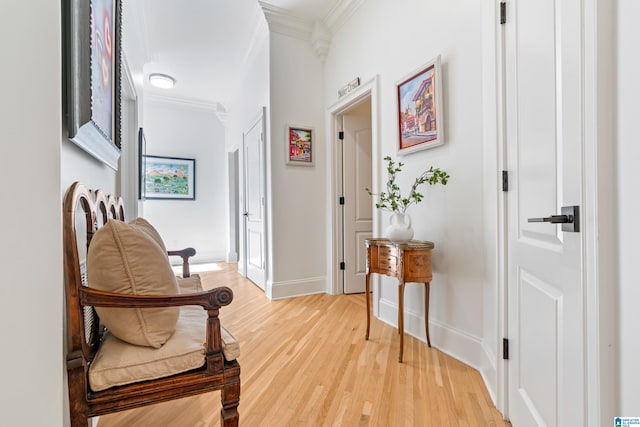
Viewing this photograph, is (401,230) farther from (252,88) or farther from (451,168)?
(252,88)

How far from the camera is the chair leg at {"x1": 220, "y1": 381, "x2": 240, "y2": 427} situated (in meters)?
1.01

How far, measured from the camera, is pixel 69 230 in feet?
3.15

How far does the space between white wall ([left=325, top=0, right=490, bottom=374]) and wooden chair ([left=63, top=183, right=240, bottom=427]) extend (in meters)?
1.30

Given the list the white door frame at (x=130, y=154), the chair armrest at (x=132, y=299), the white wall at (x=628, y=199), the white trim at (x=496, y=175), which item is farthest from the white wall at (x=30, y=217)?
the white door frame at (x=130, y=154)

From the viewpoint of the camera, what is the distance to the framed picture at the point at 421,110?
1.99 metres

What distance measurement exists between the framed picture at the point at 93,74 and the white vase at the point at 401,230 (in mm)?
1727

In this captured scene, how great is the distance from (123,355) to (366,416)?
41.6 inches

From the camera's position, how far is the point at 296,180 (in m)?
3.38

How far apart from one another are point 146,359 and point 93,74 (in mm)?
1145

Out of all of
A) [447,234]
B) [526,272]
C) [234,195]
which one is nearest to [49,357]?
[526,272]

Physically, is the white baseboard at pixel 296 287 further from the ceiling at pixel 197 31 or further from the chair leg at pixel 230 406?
the ceiling at pixel 197 31

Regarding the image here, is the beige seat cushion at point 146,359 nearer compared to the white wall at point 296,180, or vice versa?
the beige seat cushion at point 146,359

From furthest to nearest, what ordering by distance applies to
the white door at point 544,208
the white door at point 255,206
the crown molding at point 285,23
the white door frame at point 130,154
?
the white door at point 255,206 < the crown molding at point 285,23 < the white door frame at point 130,154 < the white door at point 544,208

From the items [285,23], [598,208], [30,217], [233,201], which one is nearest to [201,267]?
[233,201]
